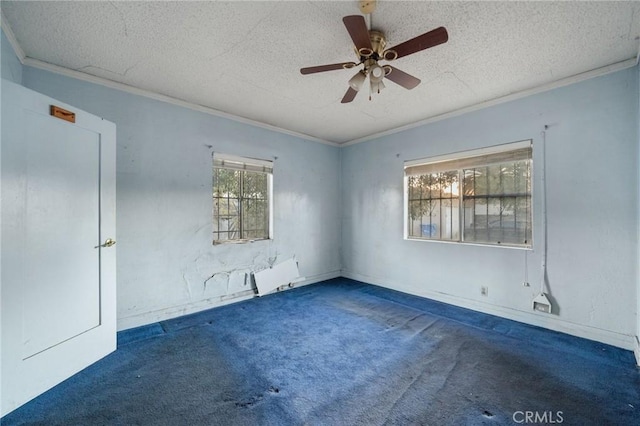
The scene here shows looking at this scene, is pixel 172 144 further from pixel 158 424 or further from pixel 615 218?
pixel 615 218

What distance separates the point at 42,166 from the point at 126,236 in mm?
1098

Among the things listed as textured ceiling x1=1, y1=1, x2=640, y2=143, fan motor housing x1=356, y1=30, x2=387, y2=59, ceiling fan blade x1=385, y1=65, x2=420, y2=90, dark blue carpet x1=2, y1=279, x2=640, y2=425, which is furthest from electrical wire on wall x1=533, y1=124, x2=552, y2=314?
fan motor housing x1=356, y1=30, x2=387, y2=59

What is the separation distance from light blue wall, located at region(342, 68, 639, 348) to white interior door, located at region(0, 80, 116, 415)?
382 cm

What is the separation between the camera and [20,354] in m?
1.75

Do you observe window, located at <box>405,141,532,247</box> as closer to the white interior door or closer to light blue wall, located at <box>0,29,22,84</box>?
the white interior door

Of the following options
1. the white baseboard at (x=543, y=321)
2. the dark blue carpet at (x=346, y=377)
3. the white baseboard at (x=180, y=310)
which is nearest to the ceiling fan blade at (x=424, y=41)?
the dark blue carpet at (x=346, y=377)

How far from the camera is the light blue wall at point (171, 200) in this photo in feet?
9.24

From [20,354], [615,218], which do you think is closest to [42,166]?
[20,354]

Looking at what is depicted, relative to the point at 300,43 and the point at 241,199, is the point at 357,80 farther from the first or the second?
the point at 241,199

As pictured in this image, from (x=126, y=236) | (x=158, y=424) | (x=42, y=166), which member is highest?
(x=42, y=166)

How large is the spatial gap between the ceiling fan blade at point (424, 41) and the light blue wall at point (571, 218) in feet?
6.65

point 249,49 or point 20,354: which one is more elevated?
point 249,49

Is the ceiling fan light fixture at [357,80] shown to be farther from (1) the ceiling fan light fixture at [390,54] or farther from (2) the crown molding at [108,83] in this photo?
(2) the crown molding at [108,83]

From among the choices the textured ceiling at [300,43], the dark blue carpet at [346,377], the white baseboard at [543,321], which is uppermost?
the textured ceiling at [300,43]
